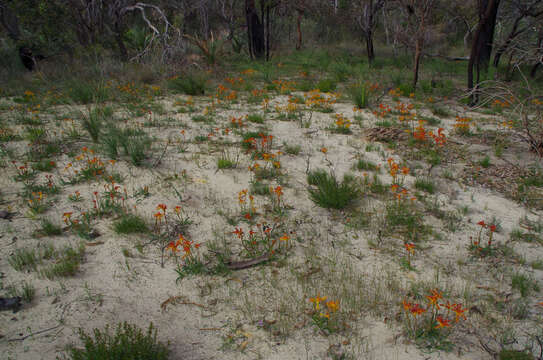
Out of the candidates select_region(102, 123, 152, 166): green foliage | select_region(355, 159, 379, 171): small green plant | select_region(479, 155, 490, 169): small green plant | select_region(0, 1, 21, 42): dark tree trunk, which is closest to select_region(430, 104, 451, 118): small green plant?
select_region(479, 155, 490, 169): small green plant

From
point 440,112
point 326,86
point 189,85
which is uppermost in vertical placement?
point 189,85

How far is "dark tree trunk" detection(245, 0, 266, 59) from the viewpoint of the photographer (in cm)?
1298

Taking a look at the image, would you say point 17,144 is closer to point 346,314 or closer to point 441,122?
point 346,314

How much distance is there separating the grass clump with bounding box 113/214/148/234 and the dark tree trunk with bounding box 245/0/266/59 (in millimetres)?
11717

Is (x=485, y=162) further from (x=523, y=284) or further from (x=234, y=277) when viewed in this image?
(x=234, y=277)

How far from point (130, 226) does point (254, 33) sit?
12409 millimetres

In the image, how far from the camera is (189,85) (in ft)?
25.4

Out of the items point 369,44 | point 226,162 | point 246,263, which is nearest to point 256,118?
point 226,162

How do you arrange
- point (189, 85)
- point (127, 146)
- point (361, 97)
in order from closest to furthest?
point (127, 146) < point (361, 97) < point (189, 85)

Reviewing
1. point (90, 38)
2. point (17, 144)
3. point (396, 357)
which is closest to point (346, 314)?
point (396, 357)

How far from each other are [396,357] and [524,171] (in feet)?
11.6

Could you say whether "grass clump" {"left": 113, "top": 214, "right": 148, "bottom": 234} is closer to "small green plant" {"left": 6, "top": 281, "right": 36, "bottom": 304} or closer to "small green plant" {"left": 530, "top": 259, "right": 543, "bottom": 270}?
"small green plant" {"left": 6, "top": 281, "right": 36, "bottom": 304}

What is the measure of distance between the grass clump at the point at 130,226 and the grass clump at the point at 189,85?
17.1 feet

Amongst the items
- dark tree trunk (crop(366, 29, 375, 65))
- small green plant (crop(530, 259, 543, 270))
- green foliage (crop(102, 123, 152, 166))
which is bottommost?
small green plant (crop(530, 259, 543, 270))
